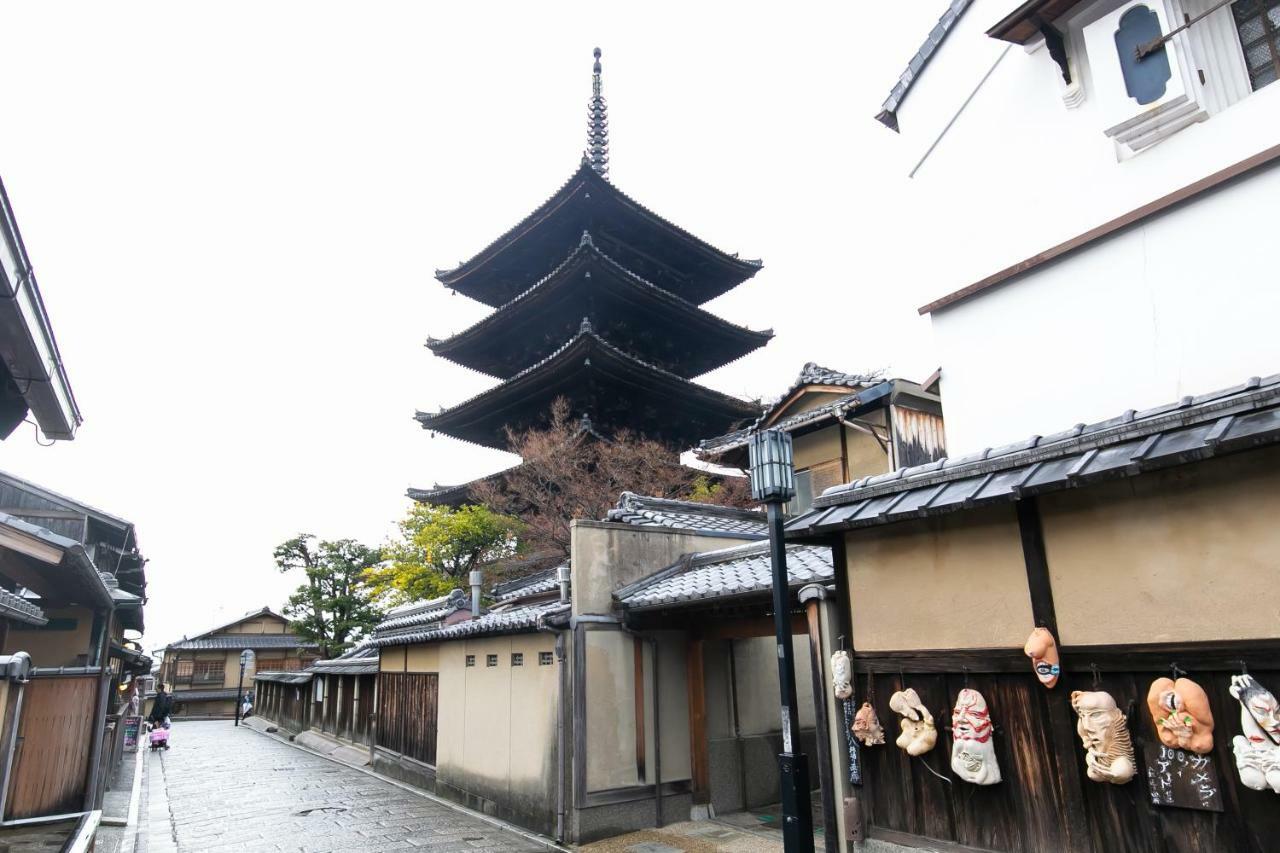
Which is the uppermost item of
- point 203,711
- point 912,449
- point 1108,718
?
point 912,449

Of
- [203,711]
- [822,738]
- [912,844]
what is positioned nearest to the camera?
[912,844]

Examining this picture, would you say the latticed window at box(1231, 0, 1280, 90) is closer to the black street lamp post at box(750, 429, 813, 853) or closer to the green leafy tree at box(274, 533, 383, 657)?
the black street lamp post at box(750, 429, 813, 853)

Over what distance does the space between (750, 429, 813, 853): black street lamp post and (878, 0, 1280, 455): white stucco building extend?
3171 mm

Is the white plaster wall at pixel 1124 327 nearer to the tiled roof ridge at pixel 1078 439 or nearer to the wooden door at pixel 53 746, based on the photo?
the tiled roof ridge at pixel 1078 439

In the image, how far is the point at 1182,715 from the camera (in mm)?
4246

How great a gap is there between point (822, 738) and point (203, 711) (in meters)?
49.9

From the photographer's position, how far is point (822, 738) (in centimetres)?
657

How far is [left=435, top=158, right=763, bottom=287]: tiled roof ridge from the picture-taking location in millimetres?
26884

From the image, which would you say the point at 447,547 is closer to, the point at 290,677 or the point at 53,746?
the point at 290,677

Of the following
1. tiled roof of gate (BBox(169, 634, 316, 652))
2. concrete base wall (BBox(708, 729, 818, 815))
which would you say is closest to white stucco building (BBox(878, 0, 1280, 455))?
concrete base wall (BBox(708, 729, 818, 815))

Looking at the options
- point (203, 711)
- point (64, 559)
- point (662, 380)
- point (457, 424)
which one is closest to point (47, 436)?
point (64, 559)

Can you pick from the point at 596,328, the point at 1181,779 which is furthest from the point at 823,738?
the point at 596,328

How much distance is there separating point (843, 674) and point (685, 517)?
7267 millimetres

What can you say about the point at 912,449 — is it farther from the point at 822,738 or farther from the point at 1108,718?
the point at 1108,718
